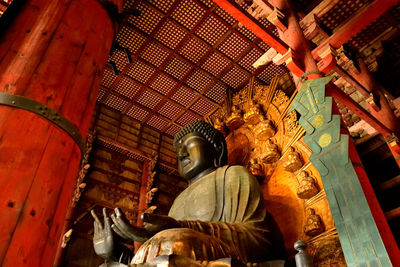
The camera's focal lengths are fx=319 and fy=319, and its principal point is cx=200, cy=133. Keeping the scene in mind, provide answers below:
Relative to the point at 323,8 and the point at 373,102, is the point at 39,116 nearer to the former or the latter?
Answer: the point at 323,8

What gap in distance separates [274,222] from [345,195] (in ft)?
5.82

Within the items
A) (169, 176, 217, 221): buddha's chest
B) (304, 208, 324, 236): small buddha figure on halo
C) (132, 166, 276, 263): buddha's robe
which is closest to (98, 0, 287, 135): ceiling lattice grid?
(169, 176, 217, 221): buddha's chest

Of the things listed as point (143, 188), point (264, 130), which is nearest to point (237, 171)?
point (264, 130)

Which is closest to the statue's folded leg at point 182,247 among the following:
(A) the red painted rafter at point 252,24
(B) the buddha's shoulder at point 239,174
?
(B) the buddha's shoulder at point 239,174

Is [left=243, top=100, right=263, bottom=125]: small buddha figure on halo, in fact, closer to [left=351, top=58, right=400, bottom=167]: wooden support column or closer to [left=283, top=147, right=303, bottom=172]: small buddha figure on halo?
[left=283, top=147, right=303, bottom=172]: small buddha figure on halo

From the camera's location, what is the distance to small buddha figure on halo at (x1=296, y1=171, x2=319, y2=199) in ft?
11.8

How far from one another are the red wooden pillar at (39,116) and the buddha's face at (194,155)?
276 cm

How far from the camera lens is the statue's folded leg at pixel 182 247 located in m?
2.12

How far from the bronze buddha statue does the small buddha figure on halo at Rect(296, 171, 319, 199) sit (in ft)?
1.53

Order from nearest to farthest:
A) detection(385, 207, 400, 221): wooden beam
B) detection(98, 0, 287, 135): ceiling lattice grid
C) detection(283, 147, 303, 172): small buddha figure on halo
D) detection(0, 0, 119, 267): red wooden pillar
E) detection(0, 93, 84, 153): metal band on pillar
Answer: detection(0, 0, 119, 267): red wooden pillar → detection(0, 93, 84, 153): metal band on pillar → detection(385, 207, 400, 221): wooden beam → detection(283, 147, 303, 172): small buddha figure on halo → detection(98, 0, 287, 135): ceiling lattice grid

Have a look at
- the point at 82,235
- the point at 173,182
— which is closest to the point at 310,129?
the point at 82,235

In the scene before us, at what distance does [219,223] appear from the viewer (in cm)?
314

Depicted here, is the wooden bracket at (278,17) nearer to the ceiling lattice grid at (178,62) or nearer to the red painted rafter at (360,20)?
the red painted rafter at (360,20)

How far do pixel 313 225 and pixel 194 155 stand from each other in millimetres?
1908
